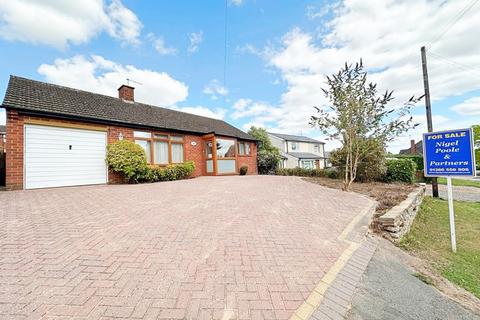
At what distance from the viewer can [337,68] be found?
28.2 ft

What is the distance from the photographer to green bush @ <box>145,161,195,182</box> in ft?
35.6

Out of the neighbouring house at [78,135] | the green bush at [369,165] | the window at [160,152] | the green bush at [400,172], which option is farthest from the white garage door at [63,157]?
the green bush at [400,172]

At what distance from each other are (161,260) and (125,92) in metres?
14.9

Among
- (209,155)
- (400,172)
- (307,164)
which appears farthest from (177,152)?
(307,164)

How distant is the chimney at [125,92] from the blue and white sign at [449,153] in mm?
16288

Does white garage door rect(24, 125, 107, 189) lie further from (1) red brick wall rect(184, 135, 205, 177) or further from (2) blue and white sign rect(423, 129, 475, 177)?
(2) blue and white sign rect(423, 129, 475, 177)

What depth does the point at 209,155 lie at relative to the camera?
14.9m

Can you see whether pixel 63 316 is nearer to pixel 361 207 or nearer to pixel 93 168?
pixel 361 207

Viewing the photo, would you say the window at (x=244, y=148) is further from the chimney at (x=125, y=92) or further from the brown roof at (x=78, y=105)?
the chimney at (x=125, y=92)

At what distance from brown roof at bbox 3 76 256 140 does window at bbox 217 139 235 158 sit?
150cm

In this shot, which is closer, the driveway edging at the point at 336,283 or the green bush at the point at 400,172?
the driveway edging at the point at 336,283

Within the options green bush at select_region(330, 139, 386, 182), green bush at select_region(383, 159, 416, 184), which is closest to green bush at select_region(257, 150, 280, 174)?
green bush at select_region(330, 139, 386, 182)

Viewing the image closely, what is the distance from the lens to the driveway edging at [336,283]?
190 cm

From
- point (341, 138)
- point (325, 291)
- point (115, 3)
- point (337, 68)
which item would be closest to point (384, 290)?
point (325, 291)
